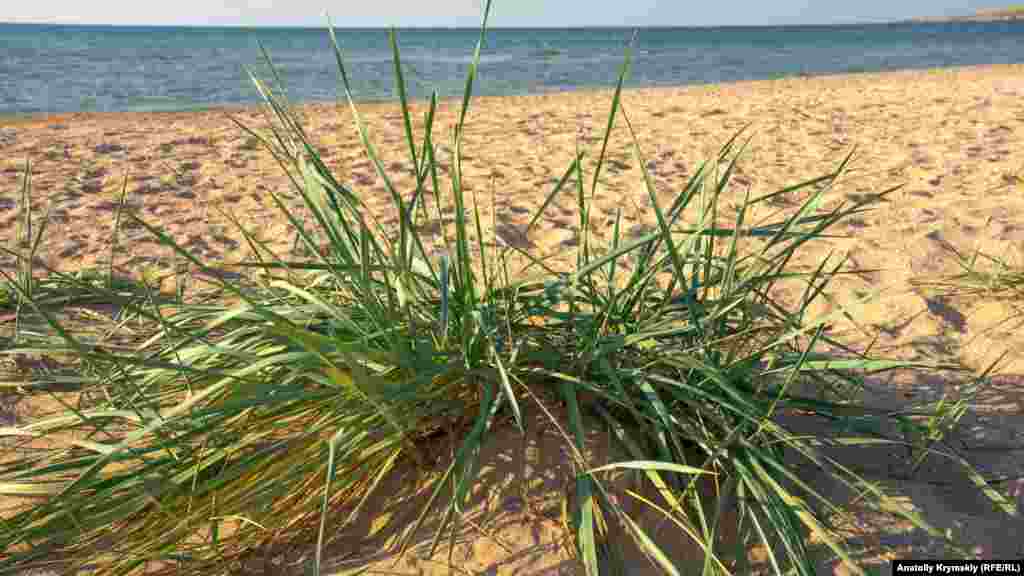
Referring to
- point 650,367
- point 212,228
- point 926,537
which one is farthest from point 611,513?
point 212,228

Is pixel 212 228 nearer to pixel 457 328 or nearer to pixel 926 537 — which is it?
pixel 457 328

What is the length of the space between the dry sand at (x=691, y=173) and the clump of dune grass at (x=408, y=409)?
139 mm

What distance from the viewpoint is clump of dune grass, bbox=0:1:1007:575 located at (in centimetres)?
109

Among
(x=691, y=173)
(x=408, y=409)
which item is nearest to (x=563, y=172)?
(x=691, y=173)

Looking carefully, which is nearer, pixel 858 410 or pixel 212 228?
pixel 858 410

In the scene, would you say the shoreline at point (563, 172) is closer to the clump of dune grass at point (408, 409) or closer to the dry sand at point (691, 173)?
the dry sand at point (691, 173)

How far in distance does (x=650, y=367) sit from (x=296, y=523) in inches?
27.2

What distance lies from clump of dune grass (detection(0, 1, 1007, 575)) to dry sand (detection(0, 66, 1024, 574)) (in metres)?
0.14

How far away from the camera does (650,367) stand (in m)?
1.33

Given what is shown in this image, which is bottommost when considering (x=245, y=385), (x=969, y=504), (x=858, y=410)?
(x=969, y=504)

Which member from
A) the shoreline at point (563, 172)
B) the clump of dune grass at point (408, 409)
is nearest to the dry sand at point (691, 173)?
the shoreline at point (563, 172)

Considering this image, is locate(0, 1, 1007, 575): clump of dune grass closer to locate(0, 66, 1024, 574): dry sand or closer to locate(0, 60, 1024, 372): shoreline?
locate(0, 66, 1024, 574): dry sand

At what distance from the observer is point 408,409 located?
119 cm

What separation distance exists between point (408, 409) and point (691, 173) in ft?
10.4
